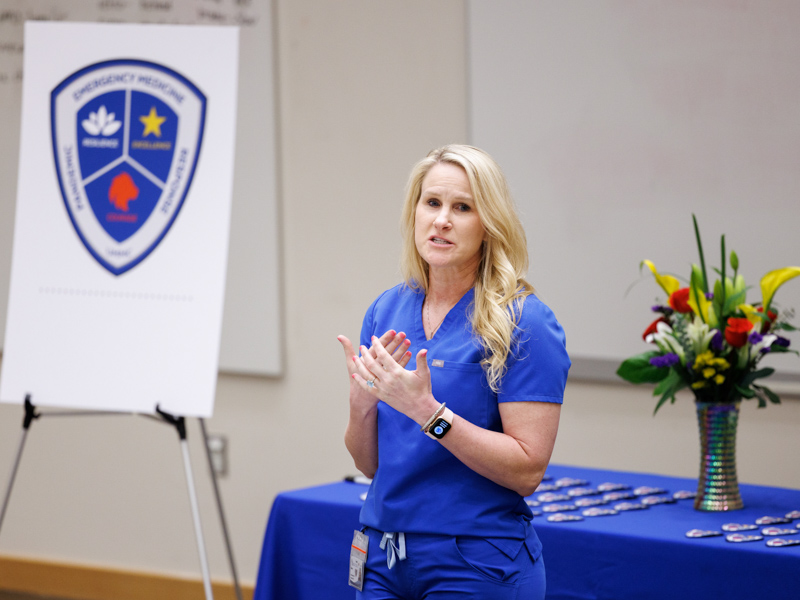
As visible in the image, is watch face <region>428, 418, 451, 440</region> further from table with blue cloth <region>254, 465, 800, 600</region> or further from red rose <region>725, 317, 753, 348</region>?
red rose <region>725, 317, 753, 348</region>

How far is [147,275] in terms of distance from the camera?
2.54m

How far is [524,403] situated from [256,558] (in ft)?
8.27

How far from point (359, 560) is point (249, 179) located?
2.25 meters

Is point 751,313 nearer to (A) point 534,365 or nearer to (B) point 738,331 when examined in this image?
(B) point 738,331

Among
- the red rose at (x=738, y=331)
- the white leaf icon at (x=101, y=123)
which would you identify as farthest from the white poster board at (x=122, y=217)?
the red rose at (x=738, y=331)

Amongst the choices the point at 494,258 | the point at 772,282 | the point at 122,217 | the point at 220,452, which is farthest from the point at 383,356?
the point at 220,452

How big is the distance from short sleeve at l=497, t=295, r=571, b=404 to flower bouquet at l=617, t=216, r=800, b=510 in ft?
2.31

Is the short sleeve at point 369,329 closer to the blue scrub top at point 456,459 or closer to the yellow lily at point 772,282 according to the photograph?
the blue scrub top at point 456,459

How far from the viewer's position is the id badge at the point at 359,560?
4.88ft

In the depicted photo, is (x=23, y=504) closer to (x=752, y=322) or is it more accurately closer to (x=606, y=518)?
(x=606, y=518)

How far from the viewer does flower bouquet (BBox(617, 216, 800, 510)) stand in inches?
80.5

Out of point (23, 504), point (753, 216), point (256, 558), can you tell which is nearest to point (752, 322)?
point (753, 216)

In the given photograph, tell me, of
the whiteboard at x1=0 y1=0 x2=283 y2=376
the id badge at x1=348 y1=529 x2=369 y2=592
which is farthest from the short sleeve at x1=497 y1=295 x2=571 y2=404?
the whiteboard at x1=0 y1=0 x2=283 y2=376

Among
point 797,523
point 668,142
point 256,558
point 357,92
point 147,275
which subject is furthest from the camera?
point 256,558
